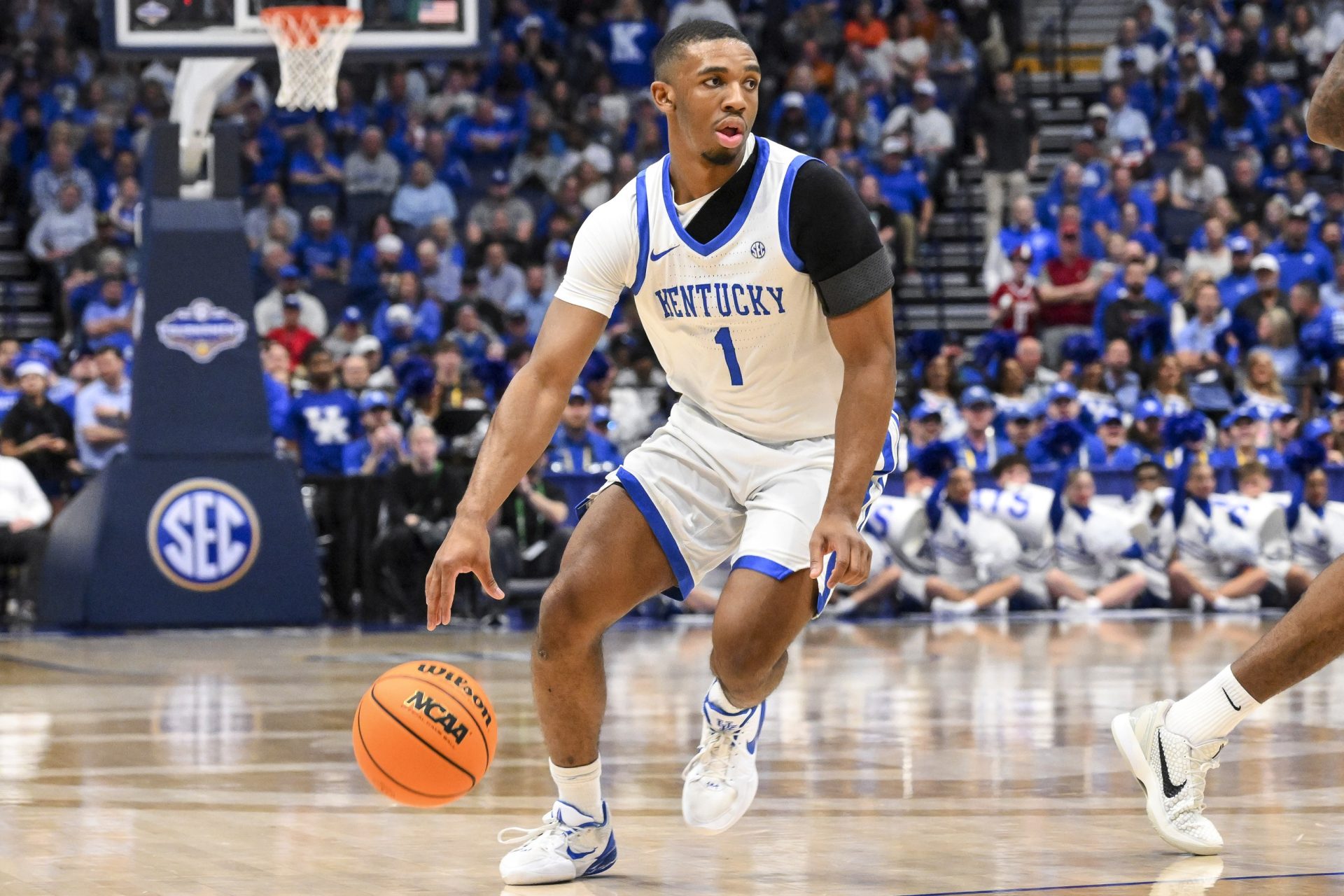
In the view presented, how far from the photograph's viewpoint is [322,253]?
21.0 meters

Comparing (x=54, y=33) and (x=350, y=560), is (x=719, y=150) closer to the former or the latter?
(x=350, y=560)

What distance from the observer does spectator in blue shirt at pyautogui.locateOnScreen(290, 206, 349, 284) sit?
2091 cm

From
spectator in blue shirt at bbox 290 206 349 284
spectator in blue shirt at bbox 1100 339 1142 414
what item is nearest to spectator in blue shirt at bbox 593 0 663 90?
spectator in blue shirt at bbox 290 206 349 284

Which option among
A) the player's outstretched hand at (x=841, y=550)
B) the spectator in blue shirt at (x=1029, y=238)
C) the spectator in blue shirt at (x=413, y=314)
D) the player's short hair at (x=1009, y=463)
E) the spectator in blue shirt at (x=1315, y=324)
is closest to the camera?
the player's outstretched hand at (x=841, y=550)

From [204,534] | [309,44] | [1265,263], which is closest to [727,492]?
[309,44]

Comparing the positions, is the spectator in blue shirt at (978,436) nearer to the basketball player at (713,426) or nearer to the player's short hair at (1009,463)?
the player's short hair at (1009,463)

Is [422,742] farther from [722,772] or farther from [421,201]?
[421,201]

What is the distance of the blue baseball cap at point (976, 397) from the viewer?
1759 cm

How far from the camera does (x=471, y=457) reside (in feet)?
53.0

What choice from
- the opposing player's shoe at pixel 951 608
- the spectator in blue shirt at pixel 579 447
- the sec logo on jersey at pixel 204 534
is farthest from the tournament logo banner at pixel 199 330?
the opposing player's shoe at pixel 951 608

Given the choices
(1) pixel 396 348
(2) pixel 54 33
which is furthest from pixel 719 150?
(2) pixel 54 33

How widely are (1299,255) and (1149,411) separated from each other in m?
4.55

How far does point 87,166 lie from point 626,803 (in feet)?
53.2

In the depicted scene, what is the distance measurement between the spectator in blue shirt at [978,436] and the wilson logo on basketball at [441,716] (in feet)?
39.6
